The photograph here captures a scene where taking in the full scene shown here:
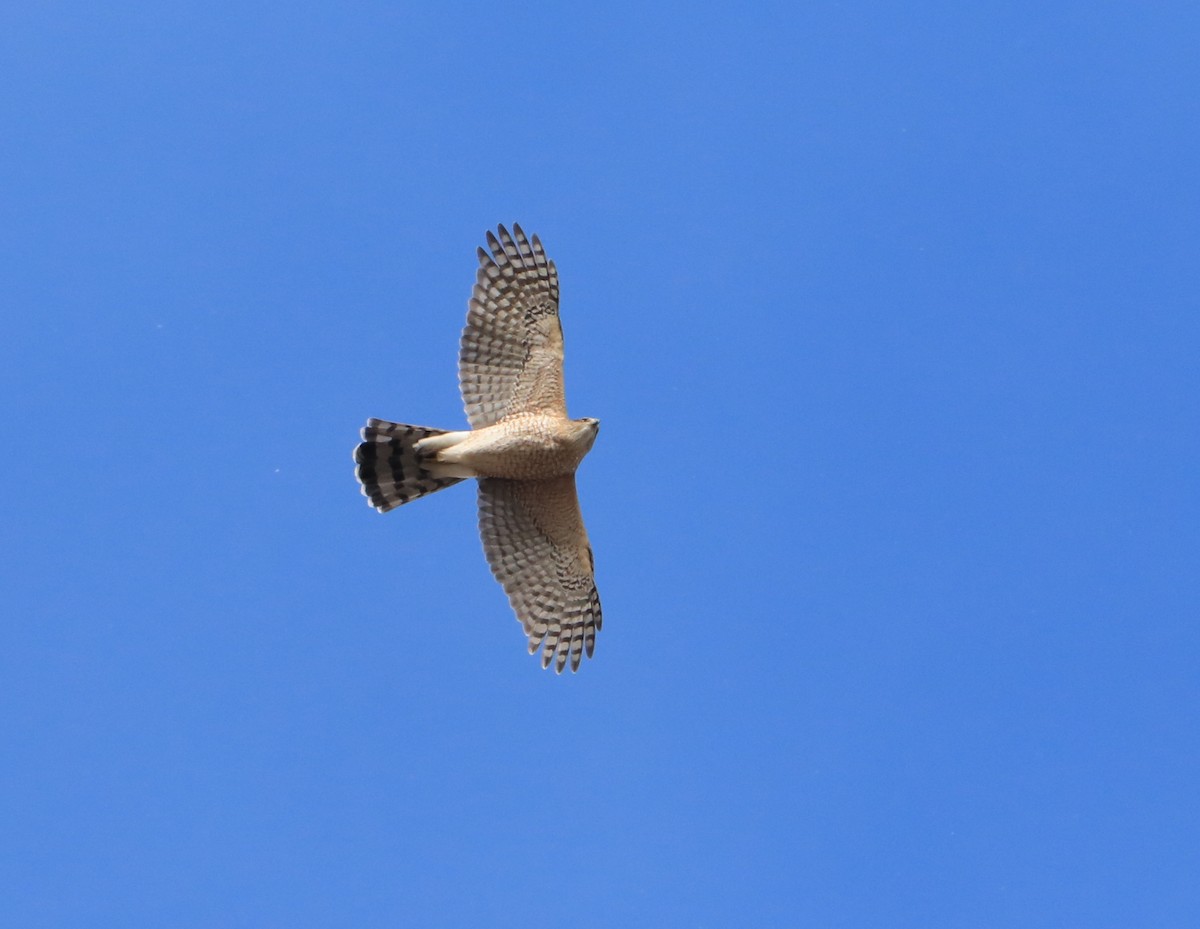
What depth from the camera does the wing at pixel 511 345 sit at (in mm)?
15195

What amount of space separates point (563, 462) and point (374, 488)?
1655 mm

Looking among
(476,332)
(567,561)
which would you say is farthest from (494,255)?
(567,561)

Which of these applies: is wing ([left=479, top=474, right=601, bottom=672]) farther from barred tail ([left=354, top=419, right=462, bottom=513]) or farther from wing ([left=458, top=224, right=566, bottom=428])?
wing ([left=458, top=224, right=566, bottom=428])

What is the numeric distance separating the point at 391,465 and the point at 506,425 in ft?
3.55

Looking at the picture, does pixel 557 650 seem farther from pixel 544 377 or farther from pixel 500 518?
pixel 544 377

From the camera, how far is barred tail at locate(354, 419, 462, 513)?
598 inches

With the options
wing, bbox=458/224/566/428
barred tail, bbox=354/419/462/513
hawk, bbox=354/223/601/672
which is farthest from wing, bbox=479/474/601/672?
wing, bbox=458/224/566/428

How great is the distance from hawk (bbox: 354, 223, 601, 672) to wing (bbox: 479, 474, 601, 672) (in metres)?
0.03

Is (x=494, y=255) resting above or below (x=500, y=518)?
above

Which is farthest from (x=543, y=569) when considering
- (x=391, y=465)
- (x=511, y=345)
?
(x=511, y=345)

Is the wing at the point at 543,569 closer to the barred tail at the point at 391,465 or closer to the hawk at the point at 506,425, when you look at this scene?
the hawk at the point at 506,425

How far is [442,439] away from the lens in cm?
1517

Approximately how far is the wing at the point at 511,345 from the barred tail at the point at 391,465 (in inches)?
20.4

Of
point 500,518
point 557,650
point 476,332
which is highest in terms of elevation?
point 476,332
